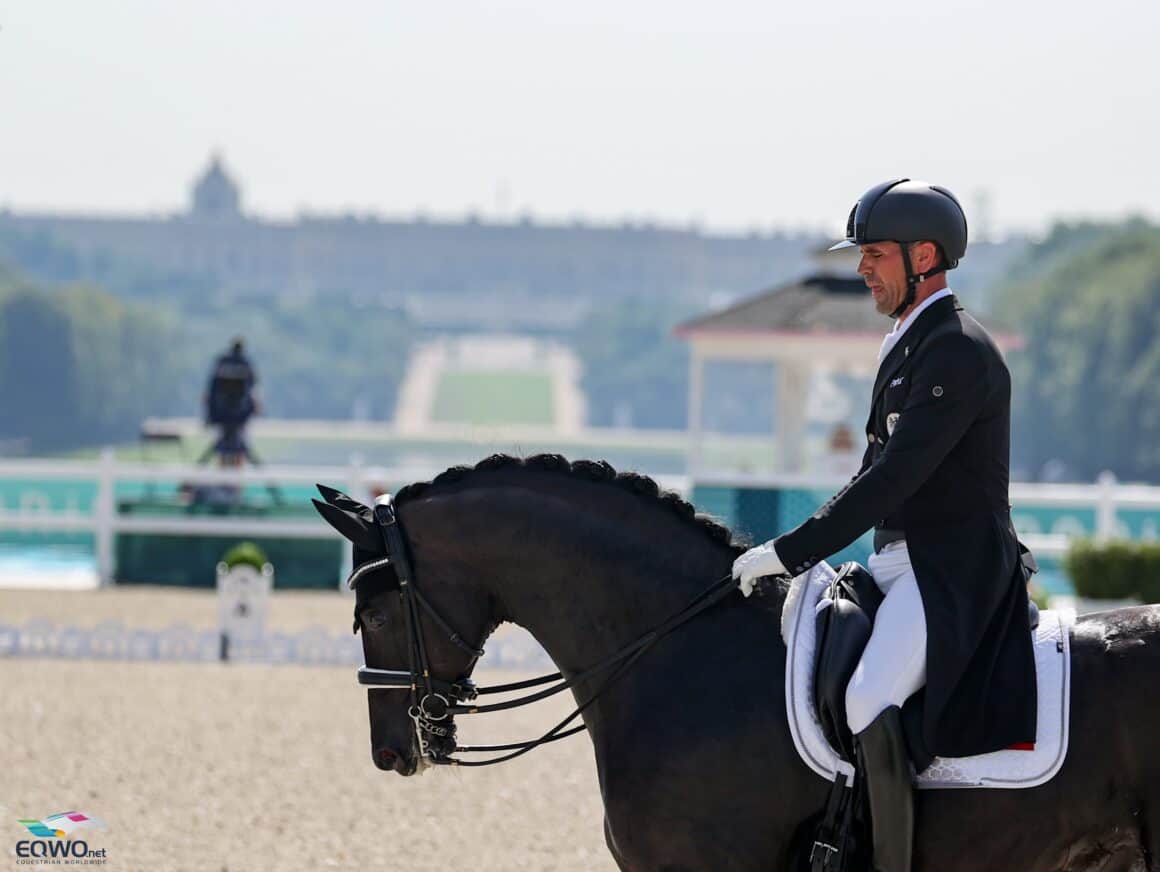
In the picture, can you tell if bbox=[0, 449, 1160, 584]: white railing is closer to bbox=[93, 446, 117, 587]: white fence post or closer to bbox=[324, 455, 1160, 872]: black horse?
bbox=[93, 446, 117, 587]: white fence post

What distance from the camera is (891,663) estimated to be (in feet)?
12.2

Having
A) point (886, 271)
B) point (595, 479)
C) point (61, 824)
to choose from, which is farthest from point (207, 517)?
point (886, 271)

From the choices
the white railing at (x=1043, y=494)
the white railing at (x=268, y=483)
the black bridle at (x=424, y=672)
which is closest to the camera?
the black bridle at (x=424, y=672)

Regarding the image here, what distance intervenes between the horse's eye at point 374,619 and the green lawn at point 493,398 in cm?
8957

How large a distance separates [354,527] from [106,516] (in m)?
12.8

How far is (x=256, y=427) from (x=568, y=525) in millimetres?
77474

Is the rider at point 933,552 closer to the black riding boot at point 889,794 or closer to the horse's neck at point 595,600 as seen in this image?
the black riding boot at point 889,794

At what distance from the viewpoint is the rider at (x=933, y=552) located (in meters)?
3.69

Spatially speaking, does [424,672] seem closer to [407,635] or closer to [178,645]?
[407,635]

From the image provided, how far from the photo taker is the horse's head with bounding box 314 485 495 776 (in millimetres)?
4031

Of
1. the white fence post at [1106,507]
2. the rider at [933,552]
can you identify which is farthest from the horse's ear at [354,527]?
the white fence post at [1106,507]

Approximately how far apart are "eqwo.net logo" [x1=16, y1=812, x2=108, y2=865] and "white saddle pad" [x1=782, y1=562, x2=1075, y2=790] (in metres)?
3.58

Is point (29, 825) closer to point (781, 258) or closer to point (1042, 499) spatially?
point (1042, 499)

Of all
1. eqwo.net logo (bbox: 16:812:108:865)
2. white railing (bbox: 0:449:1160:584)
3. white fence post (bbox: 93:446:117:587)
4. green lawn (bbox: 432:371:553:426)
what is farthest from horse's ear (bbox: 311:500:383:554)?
green lawn (bbox: 432:371:553:426)
